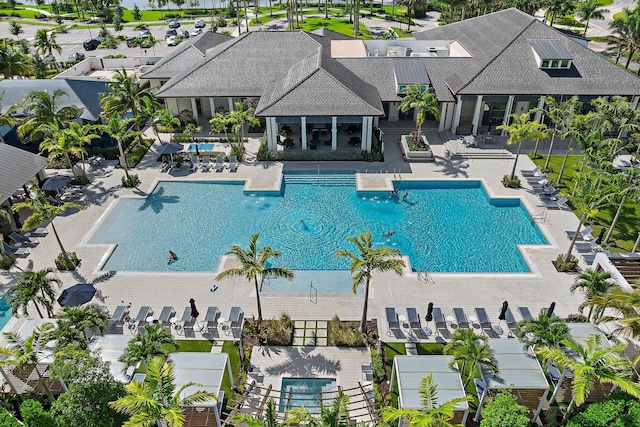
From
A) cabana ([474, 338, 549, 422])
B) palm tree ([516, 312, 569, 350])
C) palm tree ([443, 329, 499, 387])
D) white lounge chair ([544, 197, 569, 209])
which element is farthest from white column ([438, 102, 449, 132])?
palm tree ([443, 329, 499, 387])

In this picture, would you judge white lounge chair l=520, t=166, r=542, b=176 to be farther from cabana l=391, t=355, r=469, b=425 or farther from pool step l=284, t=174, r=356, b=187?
cabana l=391, t=355, r=469, b=425

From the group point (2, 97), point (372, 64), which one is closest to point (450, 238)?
point (372, 64)

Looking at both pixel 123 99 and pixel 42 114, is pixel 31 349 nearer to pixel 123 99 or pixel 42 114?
pixel 42 114

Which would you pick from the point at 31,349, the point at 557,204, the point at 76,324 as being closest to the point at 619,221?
the point at 557,204

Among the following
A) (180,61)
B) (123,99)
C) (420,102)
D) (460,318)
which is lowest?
(460,318)

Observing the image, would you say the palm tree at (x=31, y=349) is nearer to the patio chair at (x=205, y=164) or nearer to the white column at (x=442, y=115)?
the patio chair at (x=205, y=164)

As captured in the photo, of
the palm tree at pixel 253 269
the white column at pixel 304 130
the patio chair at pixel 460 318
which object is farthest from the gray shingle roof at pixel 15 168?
the patio chair at pixel 460 318
